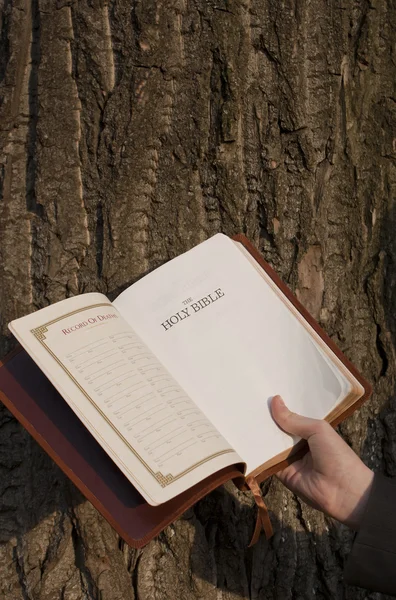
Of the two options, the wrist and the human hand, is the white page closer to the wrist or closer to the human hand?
the human hand

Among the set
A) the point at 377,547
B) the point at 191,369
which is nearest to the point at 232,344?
the point at 191,369

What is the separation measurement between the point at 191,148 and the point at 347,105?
18.1 inches

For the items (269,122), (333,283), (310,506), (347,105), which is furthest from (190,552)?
(347,105)

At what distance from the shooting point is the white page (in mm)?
1727

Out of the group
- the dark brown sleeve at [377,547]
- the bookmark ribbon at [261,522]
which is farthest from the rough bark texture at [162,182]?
the dark brown sleeve at [377,547]

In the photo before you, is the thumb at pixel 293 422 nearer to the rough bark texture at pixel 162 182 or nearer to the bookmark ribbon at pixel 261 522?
the bookmark ribbon at pixel 261 522

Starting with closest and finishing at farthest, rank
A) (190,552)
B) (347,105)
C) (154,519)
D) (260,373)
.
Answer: (154,519) < (260,373) < (190,552) < (347,105)

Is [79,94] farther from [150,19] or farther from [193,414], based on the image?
[193,414]

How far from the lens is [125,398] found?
5.28ft

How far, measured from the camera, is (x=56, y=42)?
1.93 m

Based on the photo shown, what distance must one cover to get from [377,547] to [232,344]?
0.59 metres

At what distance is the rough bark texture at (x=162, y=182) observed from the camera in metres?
1.88

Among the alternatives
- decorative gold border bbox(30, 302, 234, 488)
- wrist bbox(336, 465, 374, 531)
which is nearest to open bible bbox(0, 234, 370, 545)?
decorative gold border bbox(30, 302, 234, 488)

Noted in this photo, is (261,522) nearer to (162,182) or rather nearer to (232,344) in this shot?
(232,344)
